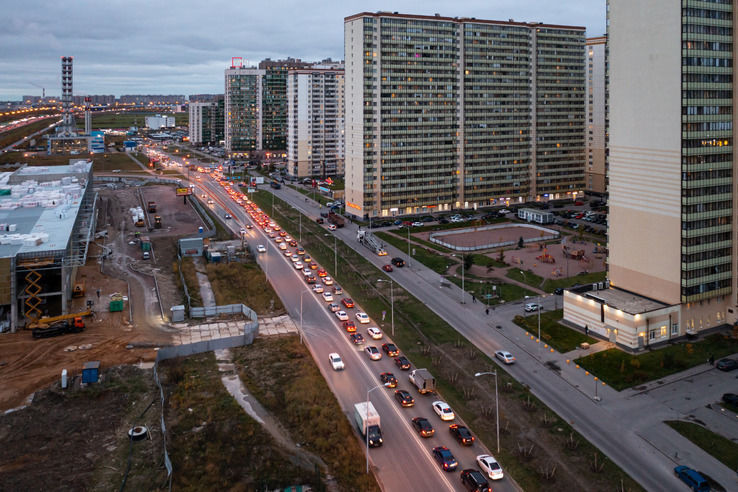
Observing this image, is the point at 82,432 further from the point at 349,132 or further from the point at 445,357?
the point at 349,132

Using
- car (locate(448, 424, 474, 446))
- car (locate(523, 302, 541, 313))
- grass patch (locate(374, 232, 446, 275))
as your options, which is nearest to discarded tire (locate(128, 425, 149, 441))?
car (locate(448, 424, 474, 446))

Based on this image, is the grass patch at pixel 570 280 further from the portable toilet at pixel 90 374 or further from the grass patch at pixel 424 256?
the portable toilet at pixel 90 374

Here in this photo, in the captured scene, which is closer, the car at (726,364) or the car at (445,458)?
the car at (445,458)

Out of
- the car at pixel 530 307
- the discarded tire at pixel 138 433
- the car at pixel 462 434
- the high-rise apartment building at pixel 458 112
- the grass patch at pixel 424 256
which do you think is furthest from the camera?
the high-rise apartment building at pixel 458 112

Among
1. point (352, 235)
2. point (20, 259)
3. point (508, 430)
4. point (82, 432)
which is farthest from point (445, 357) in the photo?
point (352, 235)

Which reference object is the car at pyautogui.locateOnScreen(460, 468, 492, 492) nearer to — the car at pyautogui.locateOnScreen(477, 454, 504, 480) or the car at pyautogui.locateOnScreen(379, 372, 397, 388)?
the car at pyautogui.locateOnScreen(477, 454, 504, 480)

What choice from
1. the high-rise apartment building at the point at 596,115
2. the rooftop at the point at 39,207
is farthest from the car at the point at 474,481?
the high-rise apartment building at the point at 596,115

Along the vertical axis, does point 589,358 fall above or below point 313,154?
below
